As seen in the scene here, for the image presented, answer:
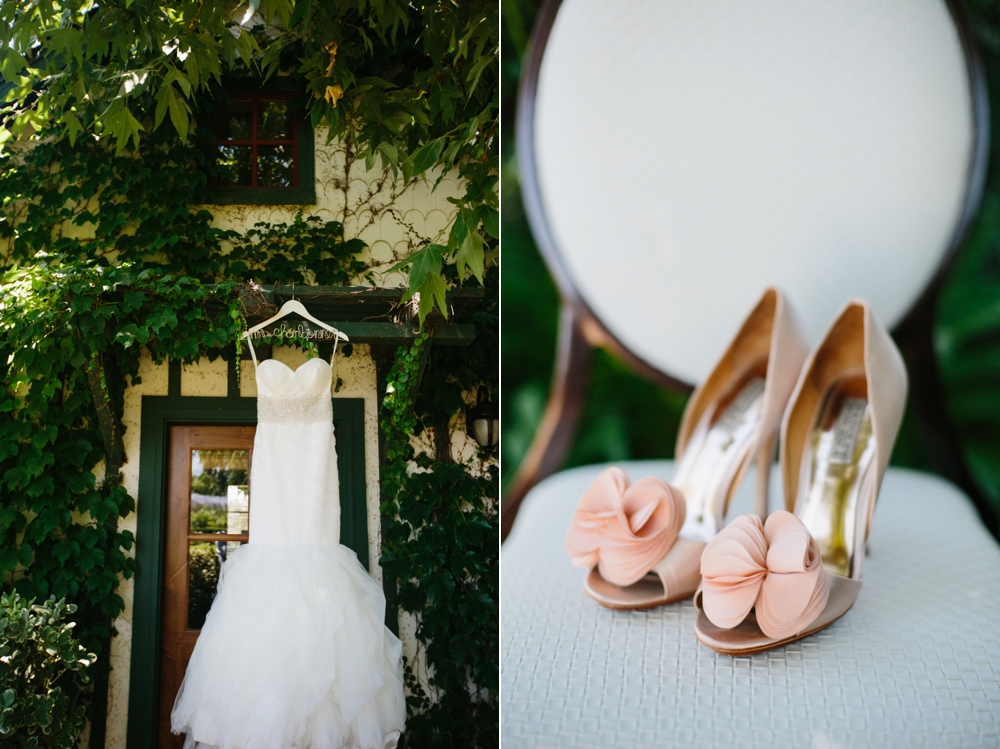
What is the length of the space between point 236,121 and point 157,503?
1768 millimetres

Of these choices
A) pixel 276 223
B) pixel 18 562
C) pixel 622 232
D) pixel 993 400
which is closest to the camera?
pixel 993 400

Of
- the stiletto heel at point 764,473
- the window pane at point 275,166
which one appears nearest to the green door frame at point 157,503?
the window pane at point 275,166

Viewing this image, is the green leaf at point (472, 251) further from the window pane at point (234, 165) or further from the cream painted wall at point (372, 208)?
the window pane at point (234, 165)

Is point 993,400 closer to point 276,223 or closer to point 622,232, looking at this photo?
point 622,232

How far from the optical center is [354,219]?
130 inches

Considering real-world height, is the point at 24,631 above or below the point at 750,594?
below

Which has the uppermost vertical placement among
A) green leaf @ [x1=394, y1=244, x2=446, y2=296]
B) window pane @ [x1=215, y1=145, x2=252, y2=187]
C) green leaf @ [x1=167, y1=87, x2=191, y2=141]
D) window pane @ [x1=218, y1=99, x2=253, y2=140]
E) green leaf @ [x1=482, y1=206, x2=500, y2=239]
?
window pane @ [x1=218, y1=99, x2=253, y2=140]

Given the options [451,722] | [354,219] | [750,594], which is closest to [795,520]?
[750,594]

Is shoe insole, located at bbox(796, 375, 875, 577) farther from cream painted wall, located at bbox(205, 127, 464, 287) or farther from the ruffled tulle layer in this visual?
cream painted wall, located at bbox(205, 127, 464, 287)

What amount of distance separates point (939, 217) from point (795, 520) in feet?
1.17

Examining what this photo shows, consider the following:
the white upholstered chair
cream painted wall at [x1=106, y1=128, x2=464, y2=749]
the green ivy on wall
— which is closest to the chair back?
the white upholstered chair

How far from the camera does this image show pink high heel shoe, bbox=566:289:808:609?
0.71 m

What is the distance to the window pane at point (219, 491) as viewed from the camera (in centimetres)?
311

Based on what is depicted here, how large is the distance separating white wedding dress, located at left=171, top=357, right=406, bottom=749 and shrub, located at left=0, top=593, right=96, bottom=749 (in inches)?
14.5
